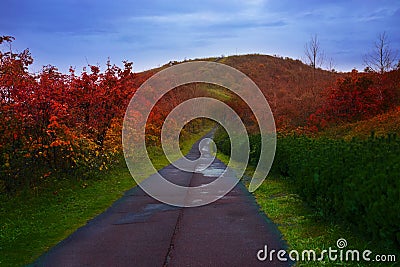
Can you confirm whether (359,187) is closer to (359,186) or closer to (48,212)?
(359,186)

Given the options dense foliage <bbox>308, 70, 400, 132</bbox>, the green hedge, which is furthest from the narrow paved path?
dense foliage <bbox>308, 70, 400, 132</bbox>

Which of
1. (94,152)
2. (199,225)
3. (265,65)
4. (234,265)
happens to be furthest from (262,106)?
(265,65)

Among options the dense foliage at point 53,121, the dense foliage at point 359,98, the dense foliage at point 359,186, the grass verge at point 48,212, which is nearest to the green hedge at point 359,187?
the dense foliage at point 359,186

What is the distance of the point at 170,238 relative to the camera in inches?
335

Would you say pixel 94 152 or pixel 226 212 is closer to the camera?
pixel 226 212

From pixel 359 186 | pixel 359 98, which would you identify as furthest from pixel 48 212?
pixel 359 98

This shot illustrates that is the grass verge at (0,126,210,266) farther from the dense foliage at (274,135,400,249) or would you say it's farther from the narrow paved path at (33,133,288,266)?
the dense foliage at (274,135,400,249)

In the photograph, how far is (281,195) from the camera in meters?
14.2

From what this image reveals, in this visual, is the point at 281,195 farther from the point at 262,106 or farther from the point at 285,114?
the point at 262,106

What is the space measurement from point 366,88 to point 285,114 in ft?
31.3

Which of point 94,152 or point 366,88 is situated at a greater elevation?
point 366,88

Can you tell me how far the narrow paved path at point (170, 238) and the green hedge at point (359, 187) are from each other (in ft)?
4.02

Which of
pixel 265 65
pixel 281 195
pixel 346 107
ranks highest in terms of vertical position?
pixel 265 65

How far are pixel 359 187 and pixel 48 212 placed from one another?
8.15m
